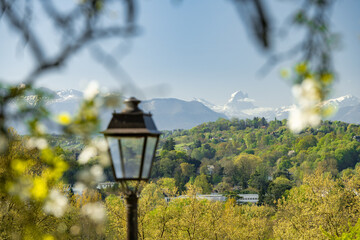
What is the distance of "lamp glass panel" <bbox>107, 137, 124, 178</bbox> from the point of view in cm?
294

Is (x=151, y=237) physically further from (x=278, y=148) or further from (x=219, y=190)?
(x=278, y=148)

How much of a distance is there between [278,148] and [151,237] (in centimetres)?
8389

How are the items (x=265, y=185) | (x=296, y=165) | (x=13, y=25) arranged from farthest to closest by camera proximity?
(x=296, y=165) < (x=265, y=185) < (x=13, y=25)

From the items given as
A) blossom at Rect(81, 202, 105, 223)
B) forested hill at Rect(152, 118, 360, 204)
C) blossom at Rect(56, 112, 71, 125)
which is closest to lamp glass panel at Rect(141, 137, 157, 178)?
blossom at Rect(56, 112, 71, 125)

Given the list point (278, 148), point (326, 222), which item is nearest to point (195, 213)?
point (326, 222)

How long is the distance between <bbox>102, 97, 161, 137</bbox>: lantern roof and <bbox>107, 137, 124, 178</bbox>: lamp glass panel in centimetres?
5

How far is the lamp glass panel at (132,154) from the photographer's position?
294 centimetres

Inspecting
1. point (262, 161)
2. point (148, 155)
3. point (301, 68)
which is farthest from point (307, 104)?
point (262, 161)

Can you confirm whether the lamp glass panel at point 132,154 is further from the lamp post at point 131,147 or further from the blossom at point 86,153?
the blossom at point 86,153

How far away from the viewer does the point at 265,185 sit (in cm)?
5088

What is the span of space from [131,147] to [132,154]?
0.05 meters

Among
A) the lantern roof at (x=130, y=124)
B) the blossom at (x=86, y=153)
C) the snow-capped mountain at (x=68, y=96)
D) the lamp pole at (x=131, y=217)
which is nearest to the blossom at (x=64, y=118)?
the snow-capped mountain at (x=68, y=96)

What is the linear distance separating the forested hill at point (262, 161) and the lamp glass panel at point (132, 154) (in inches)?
1680

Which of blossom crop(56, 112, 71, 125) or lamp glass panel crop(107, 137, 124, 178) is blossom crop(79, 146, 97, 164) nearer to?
blossom crop(56, 112, 71, 125)
